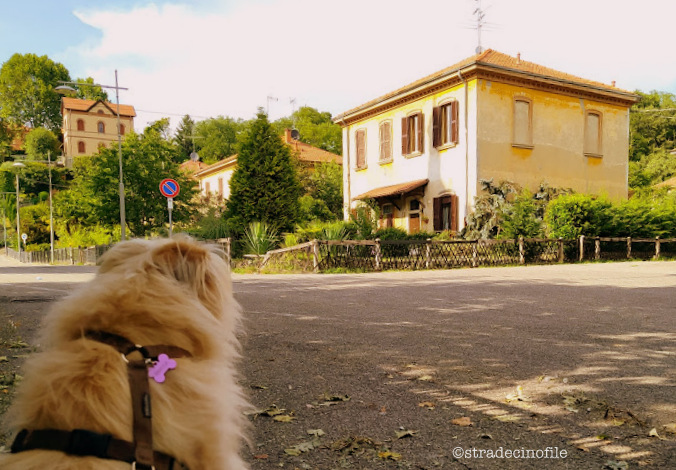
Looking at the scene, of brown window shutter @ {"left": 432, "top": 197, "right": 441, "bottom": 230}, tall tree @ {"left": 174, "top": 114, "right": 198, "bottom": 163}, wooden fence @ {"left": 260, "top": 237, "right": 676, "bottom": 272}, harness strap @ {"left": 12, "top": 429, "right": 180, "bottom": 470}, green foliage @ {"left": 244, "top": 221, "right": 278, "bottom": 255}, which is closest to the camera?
harness strap @ {"left": 12, "top": 429, "right": 180, "bottom": 470}

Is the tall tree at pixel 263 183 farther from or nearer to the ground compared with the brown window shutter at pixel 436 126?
nearer to the ground

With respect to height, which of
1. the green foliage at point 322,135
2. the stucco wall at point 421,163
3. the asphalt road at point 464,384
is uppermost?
the green foliage at point 322,135

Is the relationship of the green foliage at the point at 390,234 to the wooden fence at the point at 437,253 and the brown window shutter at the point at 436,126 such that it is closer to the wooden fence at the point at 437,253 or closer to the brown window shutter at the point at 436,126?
the wooden fence at the point at 437,253

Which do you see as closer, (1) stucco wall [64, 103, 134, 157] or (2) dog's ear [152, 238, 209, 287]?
(2) dog's ear [152, 238, 209, 287]

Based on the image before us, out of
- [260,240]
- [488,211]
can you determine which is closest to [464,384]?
[260,240]

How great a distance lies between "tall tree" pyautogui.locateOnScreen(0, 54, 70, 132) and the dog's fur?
310 ft

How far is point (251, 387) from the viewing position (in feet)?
13.2

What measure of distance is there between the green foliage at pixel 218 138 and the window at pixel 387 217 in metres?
47.8

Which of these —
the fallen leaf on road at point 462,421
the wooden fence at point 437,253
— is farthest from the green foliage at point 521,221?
the fallen leaf on road at point 462,421

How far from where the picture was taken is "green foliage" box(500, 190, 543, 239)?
20891mm

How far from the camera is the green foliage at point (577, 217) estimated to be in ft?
67.9

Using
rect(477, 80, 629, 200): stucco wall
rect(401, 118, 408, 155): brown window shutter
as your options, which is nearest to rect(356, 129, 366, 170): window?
rect(401, 118, 408, 155): brown window shutter

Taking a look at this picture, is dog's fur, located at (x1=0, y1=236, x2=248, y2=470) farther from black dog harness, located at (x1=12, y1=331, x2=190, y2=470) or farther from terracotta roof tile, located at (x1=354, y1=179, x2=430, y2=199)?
terracotta roof tile, located at (x1=354, y1=179, x2=430, y2=199)

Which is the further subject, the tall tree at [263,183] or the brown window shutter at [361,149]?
the brown window shutter at [361,149]
